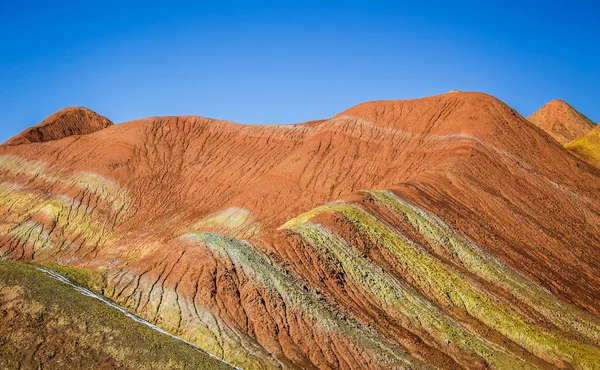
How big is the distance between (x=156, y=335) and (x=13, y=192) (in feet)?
163

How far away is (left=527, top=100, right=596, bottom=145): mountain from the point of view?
104 metres

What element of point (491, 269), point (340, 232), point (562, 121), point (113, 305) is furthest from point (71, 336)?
point (562, 121)

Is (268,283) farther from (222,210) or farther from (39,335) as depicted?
(222,210)

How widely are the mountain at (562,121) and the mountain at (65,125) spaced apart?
291 feet

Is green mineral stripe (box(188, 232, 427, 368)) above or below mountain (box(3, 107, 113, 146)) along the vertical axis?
below

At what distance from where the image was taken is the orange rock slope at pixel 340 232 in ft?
95.5

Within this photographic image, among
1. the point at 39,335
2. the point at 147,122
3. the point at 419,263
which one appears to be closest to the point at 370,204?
the point at 419,263

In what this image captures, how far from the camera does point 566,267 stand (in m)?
41.4

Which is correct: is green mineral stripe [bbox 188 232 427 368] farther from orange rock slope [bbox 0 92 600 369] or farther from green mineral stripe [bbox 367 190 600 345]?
green mineral stripe [bbox 367 190 600 345]

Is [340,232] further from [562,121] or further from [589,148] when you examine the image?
[562,121]

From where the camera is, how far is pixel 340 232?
36781 millimetres

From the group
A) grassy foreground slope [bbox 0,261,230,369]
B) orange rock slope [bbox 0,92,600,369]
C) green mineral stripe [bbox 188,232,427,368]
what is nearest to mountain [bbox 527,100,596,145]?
orange rock slope [bbox 0,92,600,369]

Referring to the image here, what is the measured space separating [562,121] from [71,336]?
10799cm

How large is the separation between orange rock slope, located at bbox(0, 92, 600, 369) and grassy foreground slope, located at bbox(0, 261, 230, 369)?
368 centimetres
